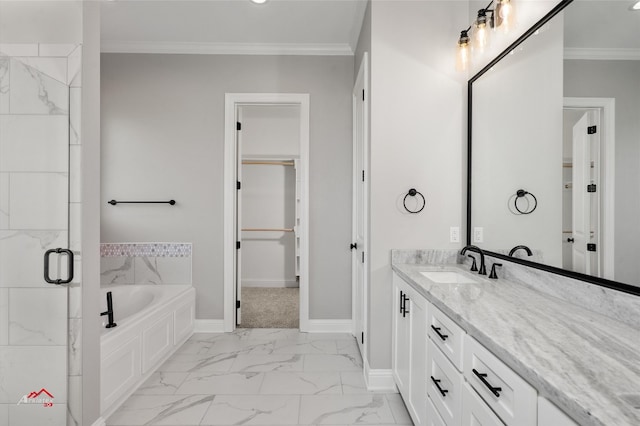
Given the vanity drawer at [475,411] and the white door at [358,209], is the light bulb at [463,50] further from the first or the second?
the vanity drawer at [475,411]

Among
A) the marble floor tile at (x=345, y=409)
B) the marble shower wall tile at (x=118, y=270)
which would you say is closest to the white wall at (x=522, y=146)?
the marble floor tile at (x=345, y=409)

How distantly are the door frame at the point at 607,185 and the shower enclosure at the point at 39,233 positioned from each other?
227 cm

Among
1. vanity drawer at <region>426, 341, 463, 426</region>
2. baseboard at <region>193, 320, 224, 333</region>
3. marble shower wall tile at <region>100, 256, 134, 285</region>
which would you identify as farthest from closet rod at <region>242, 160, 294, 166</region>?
vanity drawer at <region>426, 341, 463, 426</region>

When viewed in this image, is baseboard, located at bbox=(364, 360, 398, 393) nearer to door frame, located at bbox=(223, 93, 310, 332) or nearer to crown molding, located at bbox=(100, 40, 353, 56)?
door frame, located at bbox=(223, 93, 310, 332)

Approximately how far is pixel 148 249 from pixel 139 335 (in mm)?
1186

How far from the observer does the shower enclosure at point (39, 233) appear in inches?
58.3

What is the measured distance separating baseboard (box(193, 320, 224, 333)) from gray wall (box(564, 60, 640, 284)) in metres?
3.10

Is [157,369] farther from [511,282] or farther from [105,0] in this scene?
[105,0]

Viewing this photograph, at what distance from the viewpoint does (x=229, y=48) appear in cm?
322

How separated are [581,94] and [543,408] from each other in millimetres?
1224

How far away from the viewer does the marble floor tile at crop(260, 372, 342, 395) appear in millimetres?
2211

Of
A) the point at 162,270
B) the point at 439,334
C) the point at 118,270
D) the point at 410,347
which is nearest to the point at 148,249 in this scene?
the point at 162,270

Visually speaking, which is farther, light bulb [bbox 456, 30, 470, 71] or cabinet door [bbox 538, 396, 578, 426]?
light bulb [bbox 456, 30, 470, 71]

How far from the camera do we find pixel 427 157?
88.5 inches
